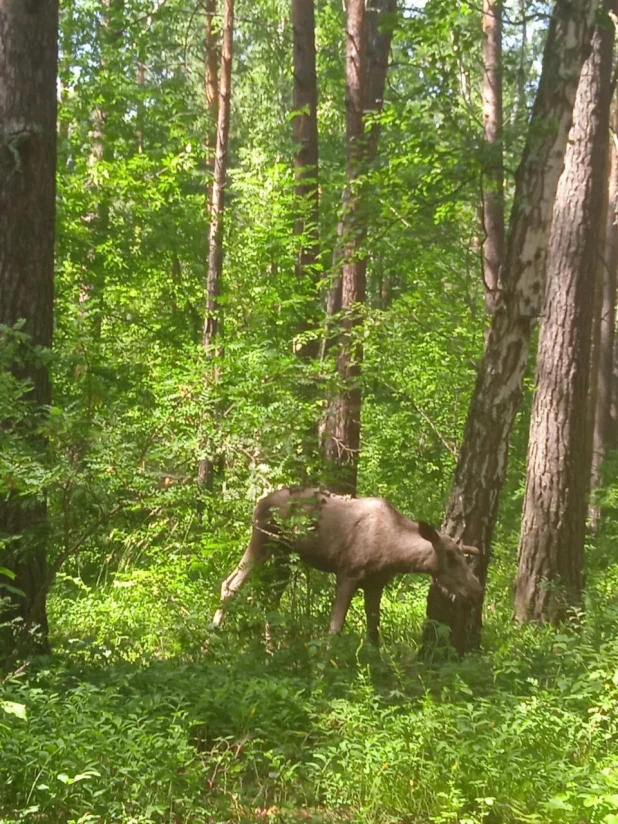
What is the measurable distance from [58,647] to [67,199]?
7.22 metres

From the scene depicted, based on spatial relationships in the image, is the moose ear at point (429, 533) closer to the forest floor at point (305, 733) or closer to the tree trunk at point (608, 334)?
the forest floor at point (305, 733)

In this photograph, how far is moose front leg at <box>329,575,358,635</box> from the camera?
26.4 ft

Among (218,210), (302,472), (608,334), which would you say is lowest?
(302,472)

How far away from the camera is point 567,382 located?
9641 mm

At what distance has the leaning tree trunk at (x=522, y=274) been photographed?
7.46 metres

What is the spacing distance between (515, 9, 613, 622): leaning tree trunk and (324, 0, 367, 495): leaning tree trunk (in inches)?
92.0

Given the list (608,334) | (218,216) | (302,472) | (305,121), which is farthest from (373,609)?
(608,334)

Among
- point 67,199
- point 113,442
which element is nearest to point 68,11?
point 67,199

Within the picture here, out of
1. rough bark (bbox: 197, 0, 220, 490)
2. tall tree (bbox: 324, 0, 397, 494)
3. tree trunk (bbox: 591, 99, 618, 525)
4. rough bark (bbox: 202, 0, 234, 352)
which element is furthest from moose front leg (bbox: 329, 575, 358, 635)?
tree trunk (bbox: 591, 99, 618, 525)

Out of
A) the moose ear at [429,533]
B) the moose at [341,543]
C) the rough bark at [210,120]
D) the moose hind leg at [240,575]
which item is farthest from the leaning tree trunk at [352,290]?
the moose ear at [429,533]

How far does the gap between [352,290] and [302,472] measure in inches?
182

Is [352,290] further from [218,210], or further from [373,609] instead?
[373,609]

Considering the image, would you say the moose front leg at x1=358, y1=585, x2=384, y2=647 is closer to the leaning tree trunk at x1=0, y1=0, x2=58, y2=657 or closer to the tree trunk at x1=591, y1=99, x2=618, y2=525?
the leaning tree trunk at x1=0, y1=0, x2=58, y2=657

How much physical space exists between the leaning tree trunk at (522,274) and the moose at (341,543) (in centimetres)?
84
